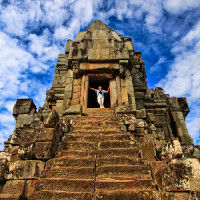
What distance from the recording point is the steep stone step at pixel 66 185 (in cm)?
272

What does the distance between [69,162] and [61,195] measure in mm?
802

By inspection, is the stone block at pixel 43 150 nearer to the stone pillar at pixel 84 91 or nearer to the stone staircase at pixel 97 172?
the stone staircase at pixel 97 172

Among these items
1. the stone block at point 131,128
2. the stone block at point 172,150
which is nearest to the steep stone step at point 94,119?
the stone block at point 131,128

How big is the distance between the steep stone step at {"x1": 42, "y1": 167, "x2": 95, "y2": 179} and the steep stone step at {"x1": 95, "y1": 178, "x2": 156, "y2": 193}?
30cm

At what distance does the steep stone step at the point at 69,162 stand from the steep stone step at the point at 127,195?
2.61 feet

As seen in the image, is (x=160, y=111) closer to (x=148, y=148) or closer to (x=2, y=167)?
(x=148, y=148)

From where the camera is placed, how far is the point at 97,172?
302 cm

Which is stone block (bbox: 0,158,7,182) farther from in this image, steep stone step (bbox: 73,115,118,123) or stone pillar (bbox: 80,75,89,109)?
stone pillar (bbox: 80,75,89,109)

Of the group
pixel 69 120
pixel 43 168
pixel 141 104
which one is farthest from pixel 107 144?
pixel 141 104

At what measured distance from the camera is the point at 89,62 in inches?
303

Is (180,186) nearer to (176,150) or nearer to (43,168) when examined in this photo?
(176,150)

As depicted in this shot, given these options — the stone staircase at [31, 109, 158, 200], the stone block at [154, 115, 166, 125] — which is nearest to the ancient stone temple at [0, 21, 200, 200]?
the stone staircase at [31, 109, 158, 200]

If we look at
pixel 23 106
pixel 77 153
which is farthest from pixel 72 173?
pixel 23 106

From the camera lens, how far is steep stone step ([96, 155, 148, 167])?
10.8 ft
